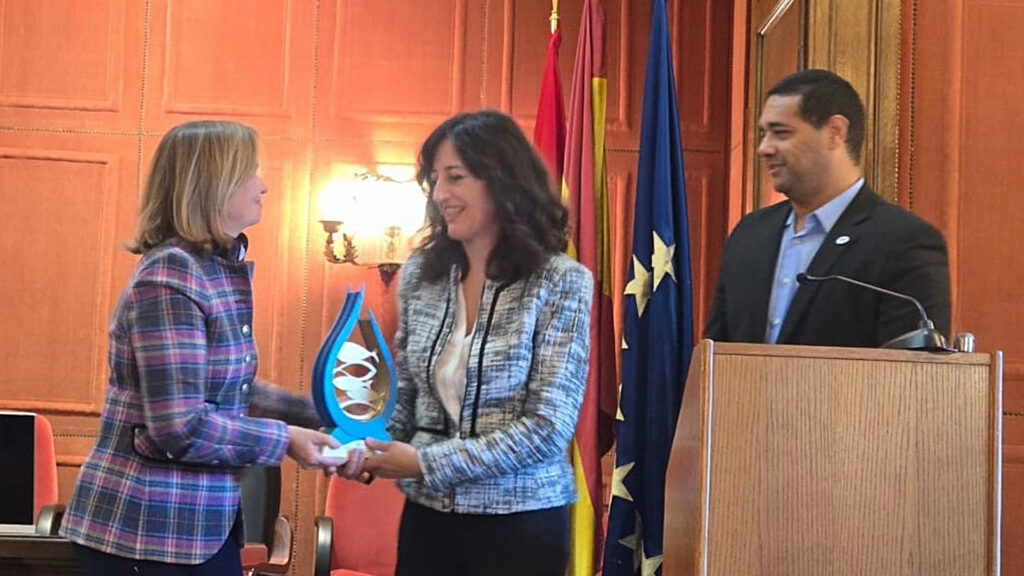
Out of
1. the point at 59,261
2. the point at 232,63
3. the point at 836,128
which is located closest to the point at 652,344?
the point at 836,128

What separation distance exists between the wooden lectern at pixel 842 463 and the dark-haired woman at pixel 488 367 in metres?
0.37

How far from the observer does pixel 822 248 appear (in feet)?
9.21

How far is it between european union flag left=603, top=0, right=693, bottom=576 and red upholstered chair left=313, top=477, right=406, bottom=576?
95 centimetres

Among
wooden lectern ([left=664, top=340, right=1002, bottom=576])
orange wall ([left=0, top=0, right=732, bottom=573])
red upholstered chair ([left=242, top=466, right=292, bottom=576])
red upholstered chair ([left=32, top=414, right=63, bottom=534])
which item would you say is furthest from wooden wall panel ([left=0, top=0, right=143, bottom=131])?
wooden lectern ([left=664, top=340, right=1002, bottom=576])

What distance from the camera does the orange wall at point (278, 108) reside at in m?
5.68

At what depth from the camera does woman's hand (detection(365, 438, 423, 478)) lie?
86.7 inches

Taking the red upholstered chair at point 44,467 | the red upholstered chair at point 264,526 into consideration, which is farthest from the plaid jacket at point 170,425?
the red upholstered chair at point 44,467

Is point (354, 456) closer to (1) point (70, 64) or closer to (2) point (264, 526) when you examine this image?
(2) point (264, 526)

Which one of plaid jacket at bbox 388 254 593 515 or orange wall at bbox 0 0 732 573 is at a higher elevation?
orange wall at bbox 0 0 732 573

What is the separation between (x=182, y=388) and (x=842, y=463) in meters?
1.04

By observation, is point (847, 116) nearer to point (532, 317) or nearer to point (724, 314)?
point (724, 314)

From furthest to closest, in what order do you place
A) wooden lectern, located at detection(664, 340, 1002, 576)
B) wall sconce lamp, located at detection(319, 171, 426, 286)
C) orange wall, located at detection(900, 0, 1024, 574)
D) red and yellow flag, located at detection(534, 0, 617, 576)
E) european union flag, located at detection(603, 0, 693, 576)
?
wall sconce lamp, located at detection(319, 171, 426, 286) < red and yellow flag, located at detection(534, 0, 617, 576) < european union flag, located at detection(603, 0, 693, 576) < orange wall, located at detection(900, 0, 1024, 574) < wooden lectern, located at detection(664, 340, 1002, 576)

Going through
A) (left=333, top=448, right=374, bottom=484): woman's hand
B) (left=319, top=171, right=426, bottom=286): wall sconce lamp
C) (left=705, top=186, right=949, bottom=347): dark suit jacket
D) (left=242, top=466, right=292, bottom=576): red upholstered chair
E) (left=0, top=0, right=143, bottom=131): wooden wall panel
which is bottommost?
(left=242, top=466, right=292, bottom=576): red upholstered chair

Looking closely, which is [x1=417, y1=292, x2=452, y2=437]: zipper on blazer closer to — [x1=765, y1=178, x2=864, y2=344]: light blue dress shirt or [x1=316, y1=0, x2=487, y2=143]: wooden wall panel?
[x1=765, y1=178, x2=864, y2=344]: light blue dress shirt
